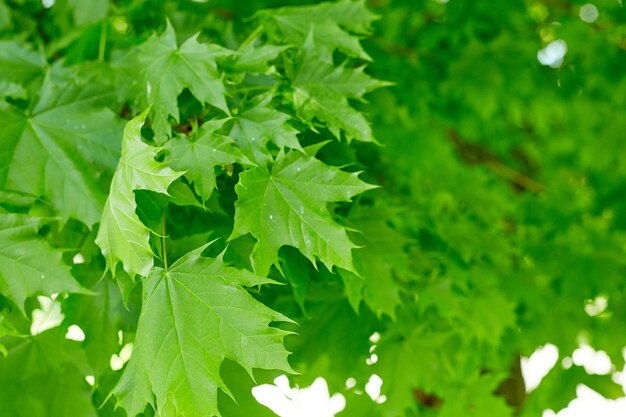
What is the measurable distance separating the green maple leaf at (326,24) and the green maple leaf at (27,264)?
62 cm

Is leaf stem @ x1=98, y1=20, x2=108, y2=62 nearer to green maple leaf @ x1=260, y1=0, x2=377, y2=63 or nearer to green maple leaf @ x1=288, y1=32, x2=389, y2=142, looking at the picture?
green maple leaf @ x1=260, y1=0, x2=377, y2=63

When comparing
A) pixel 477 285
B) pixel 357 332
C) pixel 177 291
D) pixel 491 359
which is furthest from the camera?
pixel 491 359

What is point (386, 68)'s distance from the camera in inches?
76.4

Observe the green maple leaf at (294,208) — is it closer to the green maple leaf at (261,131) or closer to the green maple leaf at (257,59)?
the green maple leaf at (261,131)

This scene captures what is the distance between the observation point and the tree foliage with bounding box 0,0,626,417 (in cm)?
96

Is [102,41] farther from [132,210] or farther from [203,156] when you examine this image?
[132,210]

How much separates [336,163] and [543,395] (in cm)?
120

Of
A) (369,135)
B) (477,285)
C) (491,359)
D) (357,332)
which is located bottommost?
(491,359)

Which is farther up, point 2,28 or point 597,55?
point 2,28

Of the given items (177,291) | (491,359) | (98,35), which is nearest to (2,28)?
(98,35)

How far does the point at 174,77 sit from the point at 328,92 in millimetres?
269

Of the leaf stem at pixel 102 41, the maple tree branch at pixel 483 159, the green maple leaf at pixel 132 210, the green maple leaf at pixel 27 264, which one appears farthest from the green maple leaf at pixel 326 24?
the maple tree branch at pixel 483 159

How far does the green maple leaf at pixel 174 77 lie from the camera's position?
113 cm

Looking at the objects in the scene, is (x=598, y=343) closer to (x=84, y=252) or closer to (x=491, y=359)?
(x=491, y=359)
